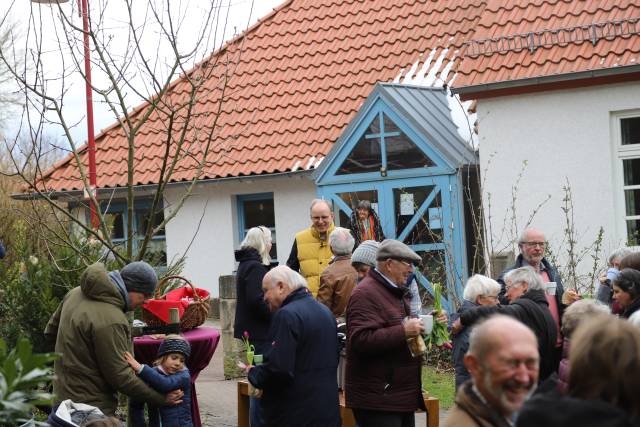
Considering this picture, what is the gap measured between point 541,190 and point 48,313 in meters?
6.46

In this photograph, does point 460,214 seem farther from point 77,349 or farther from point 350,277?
point 77,349

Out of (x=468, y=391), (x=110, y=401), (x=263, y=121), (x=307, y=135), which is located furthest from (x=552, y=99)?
(x=468, y=391)

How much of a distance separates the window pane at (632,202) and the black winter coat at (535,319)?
247 inches

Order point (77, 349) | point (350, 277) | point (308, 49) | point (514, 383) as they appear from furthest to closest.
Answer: point (308, 49), point (350, 277), point (77, 349), point (514, 383)

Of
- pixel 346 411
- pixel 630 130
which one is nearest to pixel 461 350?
pixel 346 411

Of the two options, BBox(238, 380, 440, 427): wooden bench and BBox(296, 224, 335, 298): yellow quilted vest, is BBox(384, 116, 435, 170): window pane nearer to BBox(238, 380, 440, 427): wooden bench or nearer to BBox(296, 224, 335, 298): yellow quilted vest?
BBox(296, 224, 335, 298): yellow quilted vest

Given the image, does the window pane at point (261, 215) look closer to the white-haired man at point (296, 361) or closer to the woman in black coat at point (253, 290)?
the woman in black coat at point (253, 290)

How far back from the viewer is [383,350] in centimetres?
684

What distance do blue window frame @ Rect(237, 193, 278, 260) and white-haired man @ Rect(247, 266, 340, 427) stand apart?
428 inches

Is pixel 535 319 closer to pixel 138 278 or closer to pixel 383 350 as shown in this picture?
pixel 383 350

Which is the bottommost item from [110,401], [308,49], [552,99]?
[110,401]

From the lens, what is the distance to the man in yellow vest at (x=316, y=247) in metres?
9.72

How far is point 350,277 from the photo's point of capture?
874cm

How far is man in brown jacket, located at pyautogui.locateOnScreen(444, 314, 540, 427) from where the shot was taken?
3996 millimetres
